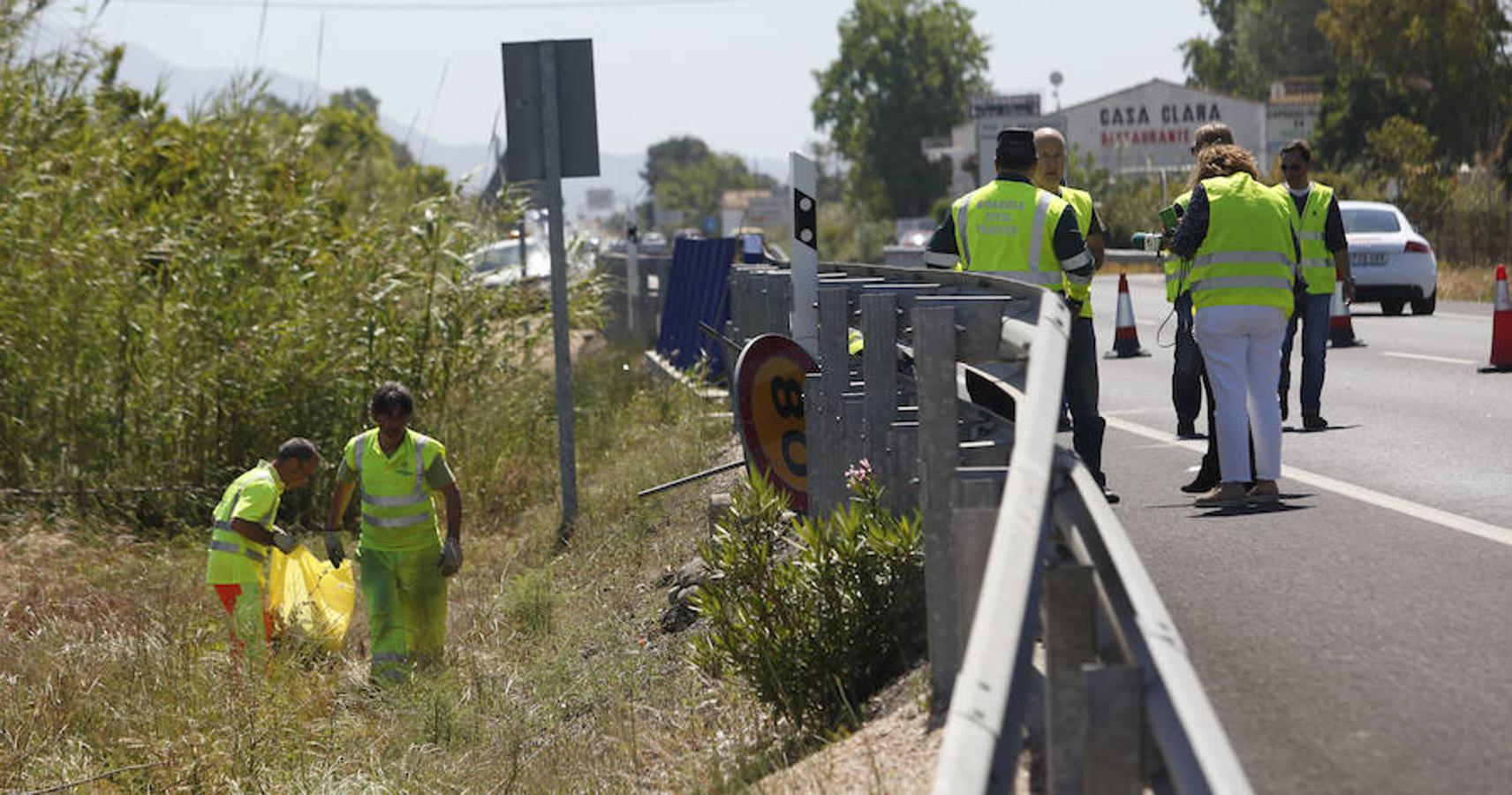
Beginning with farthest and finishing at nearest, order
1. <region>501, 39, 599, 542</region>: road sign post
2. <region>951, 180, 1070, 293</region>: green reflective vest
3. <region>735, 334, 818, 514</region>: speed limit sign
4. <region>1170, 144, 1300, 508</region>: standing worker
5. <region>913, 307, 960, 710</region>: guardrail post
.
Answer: <region>501, 39, 599, 542</region>: road sign post < <region>735, 334, 818, 514</region>: speed limit sign < <region>1170, 144, 1300, 508</region>: standing worker < <region>951, 180, 1070, 293</region>: green reflective vest < <region>913, 307, 960, 710</region>: guardrail post

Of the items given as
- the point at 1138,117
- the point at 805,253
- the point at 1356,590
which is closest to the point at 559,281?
→ the point at 805,253

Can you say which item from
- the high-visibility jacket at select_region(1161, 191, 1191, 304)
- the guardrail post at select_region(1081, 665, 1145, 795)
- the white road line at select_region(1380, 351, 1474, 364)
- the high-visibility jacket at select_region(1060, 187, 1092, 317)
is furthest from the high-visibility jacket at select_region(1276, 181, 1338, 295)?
the guardrail post at select_region(1081, 665, 1145, 795)

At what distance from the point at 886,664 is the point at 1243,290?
132 inches

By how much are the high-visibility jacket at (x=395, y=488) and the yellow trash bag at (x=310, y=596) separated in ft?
1.55

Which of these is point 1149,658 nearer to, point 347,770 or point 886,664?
point 886,664

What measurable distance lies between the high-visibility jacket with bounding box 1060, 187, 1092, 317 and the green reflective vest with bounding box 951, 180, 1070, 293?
0.18ft

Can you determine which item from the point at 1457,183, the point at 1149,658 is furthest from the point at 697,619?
the point at 1457,183

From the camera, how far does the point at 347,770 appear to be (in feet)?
27.3

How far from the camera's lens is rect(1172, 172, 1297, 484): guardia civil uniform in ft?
30.3

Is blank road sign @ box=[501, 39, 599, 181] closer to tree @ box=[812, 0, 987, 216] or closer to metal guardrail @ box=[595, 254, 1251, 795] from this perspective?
metal guardrail @ box=[595, 254, 1251, 795]

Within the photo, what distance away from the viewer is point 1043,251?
9.16 meters

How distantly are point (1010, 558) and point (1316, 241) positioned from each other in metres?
9.89

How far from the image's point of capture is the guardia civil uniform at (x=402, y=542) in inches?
402

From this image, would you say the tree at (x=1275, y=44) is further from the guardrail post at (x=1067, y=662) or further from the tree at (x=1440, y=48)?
the guardrail post at (x=1067, y=662)
